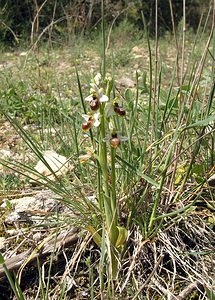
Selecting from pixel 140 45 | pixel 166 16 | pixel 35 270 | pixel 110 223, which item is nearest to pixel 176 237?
pixel 110 223

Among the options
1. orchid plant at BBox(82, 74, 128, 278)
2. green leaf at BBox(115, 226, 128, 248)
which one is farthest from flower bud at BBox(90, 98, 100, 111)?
green leaf at BBox(115, 226, 128, 248)

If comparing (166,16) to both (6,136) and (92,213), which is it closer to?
(6,136)

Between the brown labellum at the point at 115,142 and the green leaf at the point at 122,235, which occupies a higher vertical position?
the brown labellum at the point at 115,142

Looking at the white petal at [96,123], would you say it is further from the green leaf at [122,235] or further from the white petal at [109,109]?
the green leaf at [122,235]

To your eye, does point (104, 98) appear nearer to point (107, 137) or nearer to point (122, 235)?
point (107, 137)

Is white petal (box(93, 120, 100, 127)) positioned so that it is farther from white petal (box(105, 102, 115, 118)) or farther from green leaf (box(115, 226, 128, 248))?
green leaf (box(115, 226, 128, 248))

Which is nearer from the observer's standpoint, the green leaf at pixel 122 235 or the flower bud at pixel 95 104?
the flower bud at pixel 95 104

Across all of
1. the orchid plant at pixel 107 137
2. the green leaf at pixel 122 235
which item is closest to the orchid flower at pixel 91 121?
the orchid plant at pixel 107 137

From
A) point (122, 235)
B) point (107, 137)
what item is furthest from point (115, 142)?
point (122, 235)
